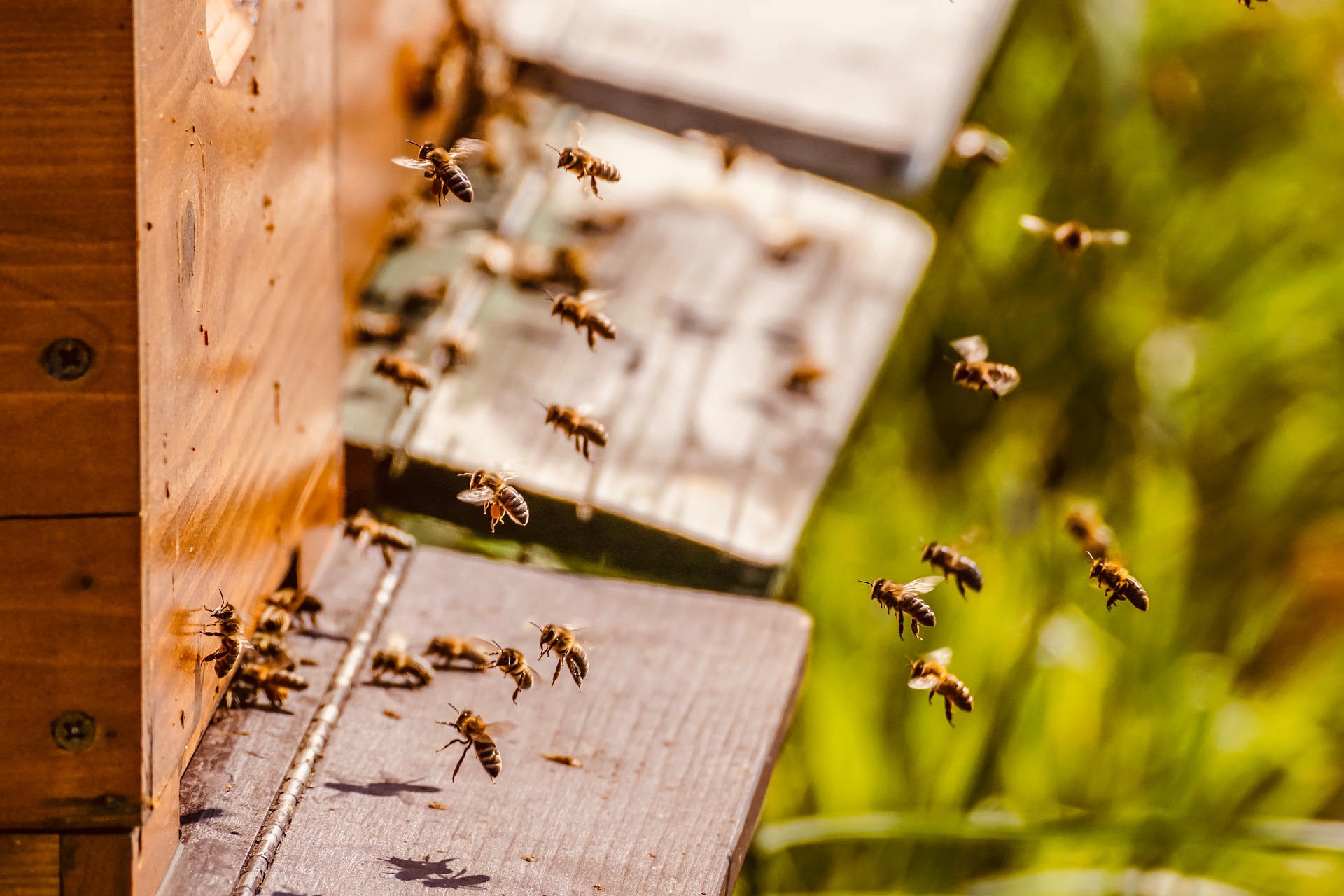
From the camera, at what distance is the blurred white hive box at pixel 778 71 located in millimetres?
2934

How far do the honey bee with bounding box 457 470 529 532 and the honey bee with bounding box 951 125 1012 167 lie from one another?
4.74 ft

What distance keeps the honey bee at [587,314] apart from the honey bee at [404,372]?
26 cm

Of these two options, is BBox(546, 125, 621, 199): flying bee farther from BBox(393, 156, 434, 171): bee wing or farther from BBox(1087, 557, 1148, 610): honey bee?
BBox(1087, 557, 1148, 610): honey bee

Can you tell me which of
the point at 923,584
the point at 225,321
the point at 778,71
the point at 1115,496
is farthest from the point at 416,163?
the point at 1115,496

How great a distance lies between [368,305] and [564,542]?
2.37ft

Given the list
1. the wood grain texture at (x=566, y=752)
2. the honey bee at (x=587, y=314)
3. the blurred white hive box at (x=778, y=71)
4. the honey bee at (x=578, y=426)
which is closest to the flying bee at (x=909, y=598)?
the wood grain texture at (x=566, y=752)

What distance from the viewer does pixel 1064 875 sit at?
305 centimetres

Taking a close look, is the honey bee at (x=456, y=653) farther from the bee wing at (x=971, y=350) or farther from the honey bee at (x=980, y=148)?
the honey bee at (x=980, y=148)

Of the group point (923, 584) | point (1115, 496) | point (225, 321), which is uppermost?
point (225, 321)

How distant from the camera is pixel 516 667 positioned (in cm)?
174

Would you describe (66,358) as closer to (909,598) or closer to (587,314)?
(587,314)

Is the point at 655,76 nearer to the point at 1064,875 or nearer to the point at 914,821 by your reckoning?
the point at 914,821

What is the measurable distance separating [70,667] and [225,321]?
41 centimetres

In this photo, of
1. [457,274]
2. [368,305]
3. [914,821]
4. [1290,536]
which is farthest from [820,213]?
[1290,536]
